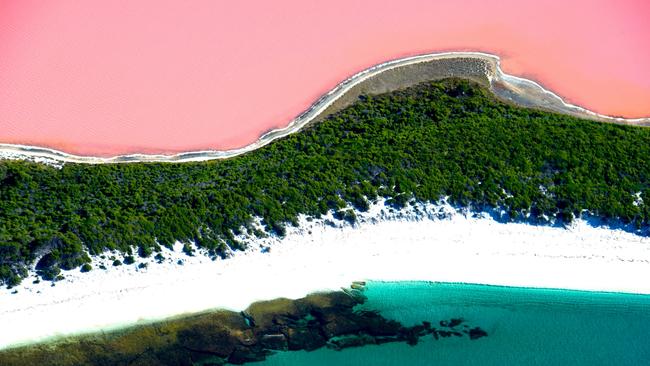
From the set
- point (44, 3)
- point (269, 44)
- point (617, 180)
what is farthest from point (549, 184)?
point (44, 3)

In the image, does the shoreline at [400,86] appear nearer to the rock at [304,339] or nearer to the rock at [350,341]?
the rock at [304,339]

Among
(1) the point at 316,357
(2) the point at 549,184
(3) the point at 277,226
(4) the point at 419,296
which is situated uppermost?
(2) the point at 549,184

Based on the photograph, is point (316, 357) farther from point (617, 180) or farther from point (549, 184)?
point (617, 180)

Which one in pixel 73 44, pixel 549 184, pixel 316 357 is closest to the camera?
pixel 316 357

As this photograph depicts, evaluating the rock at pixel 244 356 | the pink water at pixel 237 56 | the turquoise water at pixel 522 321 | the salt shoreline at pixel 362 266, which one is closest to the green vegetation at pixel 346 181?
the salt shoreline at pixel 362 266

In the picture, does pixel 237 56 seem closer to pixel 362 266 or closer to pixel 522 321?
pixel 362 266

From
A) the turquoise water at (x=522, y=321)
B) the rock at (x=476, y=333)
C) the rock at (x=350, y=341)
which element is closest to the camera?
the rock at (x=350, y=341)
